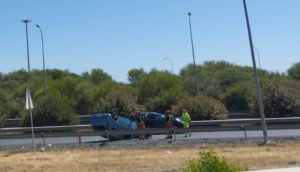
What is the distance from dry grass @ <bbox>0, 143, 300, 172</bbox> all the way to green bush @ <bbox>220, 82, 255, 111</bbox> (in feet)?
116

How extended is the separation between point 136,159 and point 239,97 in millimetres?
41776

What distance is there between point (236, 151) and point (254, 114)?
23.8m

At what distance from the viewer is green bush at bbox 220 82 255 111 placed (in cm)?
6080

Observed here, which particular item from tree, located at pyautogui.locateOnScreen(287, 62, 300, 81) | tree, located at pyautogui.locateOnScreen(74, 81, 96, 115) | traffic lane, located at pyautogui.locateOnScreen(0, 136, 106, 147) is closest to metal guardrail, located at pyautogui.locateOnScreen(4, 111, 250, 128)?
tree, located at pyautogui.locateOnScreen(74, 81, 96, 115)

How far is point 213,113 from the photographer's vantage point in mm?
45469

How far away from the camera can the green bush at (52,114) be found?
47.4 m

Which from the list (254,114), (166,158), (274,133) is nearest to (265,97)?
(254,114)

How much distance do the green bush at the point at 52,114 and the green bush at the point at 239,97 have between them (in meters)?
21.0

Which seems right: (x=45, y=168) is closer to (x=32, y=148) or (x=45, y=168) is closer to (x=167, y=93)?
(x=32, y=148)

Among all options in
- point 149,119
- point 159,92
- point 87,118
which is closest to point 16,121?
point 87,118

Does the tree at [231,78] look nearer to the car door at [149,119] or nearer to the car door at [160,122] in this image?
the car door at [149,119]

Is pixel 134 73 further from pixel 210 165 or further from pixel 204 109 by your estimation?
pixel 210 165

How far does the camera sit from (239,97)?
6281 centimetres

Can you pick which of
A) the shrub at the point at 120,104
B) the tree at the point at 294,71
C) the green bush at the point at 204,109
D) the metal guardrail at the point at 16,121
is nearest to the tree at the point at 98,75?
the tree at the point at 294,71
